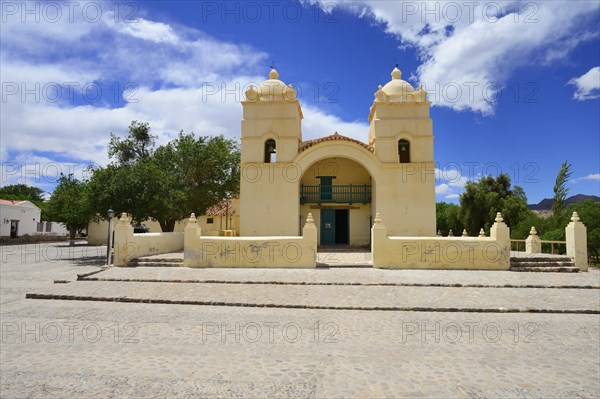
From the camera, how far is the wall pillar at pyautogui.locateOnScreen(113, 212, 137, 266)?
14.7 metres

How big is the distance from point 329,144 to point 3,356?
620 inches

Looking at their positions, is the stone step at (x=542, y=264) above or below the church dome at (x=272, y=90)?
below

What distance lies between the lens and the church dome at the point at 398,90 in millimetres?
20297

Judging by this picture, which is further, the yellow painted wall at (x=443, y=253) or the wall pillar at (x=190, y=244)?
the wall pillar at (x=190, y=244)

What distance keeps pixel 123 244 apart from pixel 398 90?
Result: 15373 millimetres

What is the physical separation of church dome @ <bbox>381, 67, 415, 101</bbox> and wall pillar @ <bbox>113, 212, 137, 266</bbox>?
14.2 metres

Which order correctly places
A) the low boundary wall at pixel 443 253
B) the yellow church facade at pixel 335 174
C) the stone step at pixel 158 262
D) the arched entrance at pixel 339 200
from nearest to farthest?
the low boundary wall at pixel 443 253, the stone step at pixel 158 262, the yellow church facade at pixel 335 174, the arched entrance at pixel 339 200

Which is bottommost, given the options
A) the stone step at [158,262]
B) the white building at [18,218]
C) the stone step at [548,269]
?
the stone step at [548,269]

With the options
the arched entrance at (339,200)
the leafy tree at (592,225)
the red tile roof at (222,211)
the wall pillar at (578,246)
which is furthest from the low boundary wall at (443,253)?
the red tile roof at (222,211)

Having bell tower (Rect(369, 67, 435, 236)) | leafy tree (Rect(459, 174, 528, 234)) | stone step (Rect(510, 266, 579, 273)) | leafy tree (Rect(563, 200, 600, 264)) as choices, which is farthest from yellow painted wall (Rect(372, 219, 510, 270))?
leafy tree (Rect(459, 174, 528, 234))

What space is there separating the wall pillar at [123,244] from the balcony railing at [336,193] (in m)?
9.14

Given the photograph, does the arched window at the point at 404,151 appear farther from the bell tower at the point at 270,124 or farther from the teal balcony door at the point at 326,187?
the bell tower at the point at 270,124

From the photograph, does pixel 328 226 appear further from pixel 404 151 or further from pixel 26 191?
pixel 26 191

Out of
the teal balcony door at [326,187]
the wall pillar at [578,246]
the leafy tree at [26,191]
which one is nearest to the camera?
the wall pillar at [578,246]
